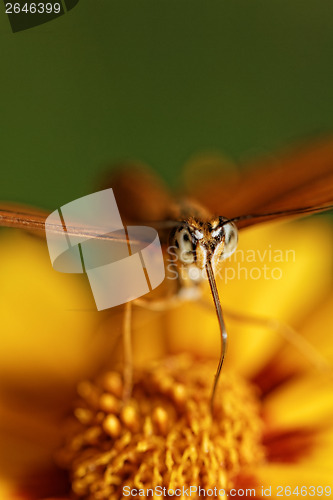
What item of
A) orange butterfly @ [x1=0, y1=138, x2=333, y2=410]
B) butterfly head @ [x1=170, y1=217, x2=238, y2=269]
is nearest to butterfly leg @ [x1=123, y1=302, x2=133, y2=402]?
orange butterfly @ [x1=0, y1=138, x2=333, y2=410]

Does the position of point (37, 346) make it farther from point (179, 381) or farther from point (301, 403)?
point (301, 403)

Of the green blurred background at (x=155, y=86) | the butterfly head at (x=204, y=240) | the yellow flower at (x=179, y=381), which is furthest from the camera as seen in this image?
the green blurred background at (x=155, y=86)

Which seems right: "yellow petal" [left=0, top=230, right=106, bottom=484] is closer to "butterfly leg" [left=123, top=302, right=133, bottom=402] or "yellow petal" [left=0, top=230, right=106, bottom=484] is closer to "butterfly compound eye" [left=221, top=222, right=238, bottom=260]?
"butterfly leg" [left=123, top=302, right=133, bottom=402]

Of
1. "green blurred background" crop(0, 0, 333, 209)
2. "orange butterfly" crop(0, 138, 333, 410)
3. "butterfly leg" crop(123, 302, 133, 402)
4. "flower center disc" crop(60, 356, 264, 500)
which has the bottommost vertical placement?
"flower center disc" crop(60, 356, 264, 500)

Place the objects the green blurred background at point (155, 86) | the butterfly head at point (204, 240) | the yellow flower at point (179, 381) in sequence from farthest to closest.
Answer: the green blurred background at point (155, 86), the yellow flower at point (179, 381), the butterfly head at point (204, 240)

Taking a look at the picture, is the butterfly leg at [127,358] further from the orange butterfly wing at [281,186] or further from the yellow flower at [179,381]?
the orange butterfly wing at [281,186]

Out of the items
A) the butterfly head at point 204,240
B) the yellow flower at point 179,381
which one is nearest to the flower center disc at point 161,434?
the yellow flower at point 179,381

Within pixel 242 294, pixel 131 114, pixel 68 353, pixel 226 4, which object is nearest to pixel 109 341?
pixel 68 353
